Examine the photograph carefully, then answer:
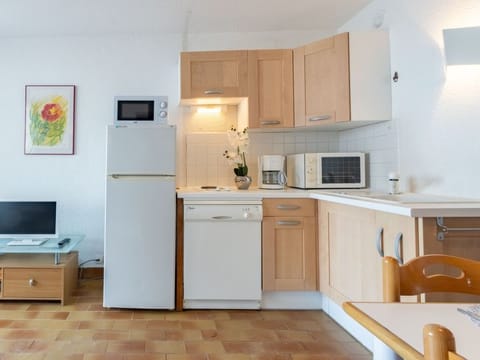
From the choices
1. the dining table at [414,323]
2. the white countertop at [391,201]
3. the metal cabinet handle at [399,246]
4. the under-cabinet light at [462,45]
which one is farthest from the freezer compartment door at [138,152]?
the dining table at [414,323]

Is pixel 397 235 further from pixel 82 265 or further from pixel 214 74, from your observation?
pixel 82 265

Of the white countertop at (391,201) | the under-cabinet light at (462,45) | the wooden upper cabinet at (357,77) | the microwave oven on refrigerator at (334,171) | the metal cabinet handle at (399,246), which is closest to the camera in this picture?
the white countertop at (391,201)

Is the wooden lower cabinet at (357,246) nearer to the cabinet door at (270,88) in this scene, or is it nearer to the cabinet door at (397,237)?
the cabinet door at (397,237)

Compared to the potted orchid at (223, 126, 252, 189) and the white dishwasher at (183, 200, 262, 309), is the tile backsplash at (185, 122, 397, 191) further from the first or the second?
the white dishwasher at (183, 200, 262, 309)

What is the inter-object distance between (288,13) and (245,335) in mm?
2586

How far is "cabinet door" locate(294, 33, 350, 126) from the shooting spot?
8.22 feet

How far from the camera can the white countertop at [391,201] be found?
1.43 metres

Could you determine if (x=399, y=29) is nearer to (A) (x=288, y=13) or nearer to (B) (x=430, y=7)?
(B) (x=430, y=7)

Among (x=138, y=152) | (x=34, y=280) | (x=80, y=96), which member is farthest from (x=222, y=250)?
(x=80, y=96)

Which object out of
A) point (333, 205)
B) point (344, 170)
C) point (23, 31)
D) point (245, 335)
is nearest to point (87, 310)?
point (245, 335)

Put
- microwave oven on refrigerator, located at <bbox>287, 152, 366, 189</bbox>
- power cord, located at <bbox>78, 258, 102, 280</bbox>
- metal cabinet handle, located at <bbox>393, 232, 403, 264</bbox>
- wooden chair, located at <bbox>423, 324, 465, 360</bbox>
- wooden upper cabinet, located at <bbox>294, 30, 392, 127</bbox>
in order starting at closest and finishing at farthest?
wooden chair, located at <bbox>423, 324, 465, 360</bbox>
metal cabinet handle, located at <bbox>393, 232, 403, 264</bbox>
wooden upper cabinet, located at <bbox>294, 30, 392, 127</bbox>
microwave oven on refrigerator, located at <bbox>287, 152, 366, 189</bbox>
power cord, located at <bbox>78, 258, 102, 280</bbox>

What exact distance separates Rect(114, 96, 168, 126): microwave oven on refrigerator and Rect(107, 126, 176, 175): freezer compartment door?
0.12m

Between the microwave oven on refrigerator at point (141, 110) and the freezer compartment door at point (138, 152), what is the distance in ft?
0.41

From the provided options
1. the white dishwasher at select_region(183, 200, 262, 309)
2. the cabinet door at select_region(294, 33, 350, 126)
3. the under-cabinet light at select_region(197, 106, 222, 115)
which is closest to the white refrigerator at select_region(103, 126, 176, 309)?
the white dishwasher at select_region(183, 200, 262, 309)
